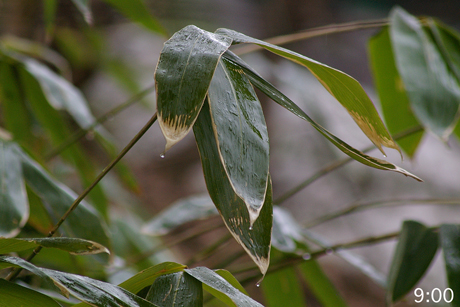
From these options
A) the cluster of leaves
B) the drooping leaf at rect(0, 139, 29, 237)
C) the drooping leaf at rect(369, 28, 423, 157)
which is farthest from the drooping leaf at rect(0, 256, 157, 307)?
the drooping leaf at rect(369, 28, 423, 157)

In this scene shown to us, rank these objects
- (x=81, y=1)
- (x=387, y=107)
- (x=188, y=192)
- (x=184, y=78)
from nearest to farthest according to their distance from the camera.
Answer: (x=184, y=78) < (x=81, y=1) < (x=387, y=107) < (x=188, y=192)

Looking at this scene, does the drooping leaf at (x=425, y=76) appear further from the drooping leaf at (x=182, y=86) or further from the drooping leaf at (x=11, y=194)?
the drooping leaf at (x=11, y=194)

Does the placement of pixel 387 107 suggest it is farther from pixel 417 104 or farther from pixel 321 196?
pixel 321 196

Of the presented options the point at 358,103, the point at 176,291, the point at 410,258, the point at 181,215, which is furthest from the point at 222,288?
the point at 181,215

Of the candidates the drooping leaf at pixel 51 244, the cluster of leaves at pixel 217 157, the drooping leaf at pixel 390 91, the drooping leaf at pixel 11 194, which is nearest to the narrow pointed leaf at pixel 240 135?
the cluster of leaves at pixel 217 157

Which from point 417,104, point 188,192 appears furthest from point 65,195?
point 188,192

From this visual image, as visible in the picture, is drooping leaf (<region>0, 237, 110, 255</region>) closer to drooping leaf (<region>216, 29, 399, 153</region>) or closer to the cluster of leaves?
the cluster of leaves
